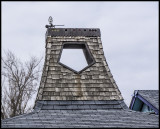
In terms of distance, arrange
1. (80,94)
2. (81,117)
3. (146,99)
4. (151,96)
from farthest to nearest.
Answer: (151,96), (146,99), (80,94), (81,117)

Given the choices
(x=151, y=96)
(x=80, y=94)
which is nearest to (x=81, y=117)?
(x=80, y=94)

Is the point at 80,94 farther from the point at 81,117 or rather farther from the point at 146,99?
the point at 146,99

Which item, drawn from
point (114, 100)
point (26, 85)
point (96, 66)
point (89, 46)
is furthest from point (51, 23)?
point (26, 85)

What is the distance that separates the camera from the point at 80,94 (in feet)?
29.0

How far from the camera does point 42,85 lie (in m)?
8.85

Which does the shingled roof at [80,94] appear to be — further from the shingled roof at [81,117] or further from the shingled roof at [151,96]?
the shingled roof at [151,96]

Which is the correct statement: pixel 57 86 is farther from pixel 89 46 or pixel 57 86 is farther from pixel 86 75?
pixel 89 46

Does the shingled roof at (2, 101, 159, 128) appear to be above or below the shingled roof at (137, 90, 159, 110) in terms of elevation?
below

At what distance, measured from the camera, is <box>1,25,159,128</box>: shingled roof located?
7.34 m

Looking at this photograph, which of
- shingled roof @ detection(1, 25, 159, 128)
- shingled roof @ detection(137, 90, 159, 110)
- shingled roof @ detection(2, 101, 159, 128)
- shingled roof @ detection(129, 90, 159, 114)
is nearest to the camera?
shingled roof @ detection(2, 101, 159, 128)

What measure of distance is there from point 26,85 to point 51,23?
290 inches

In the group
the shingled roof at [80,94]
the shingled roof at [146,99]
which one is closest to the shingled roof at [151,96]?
the shingled roof at [146,99]

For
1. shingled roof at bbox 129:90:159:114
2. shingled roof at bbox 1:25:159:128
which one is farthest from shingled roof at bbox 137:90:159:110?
shingled roof at bbox 1:25:159:128

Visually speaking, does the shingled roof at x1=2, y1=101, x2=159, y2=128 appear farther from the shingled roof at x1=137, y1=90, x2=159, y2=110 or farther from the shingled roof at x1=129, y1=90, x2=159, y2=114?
the shingled roof at x1=137, y1=90, x2=159, y2=110
